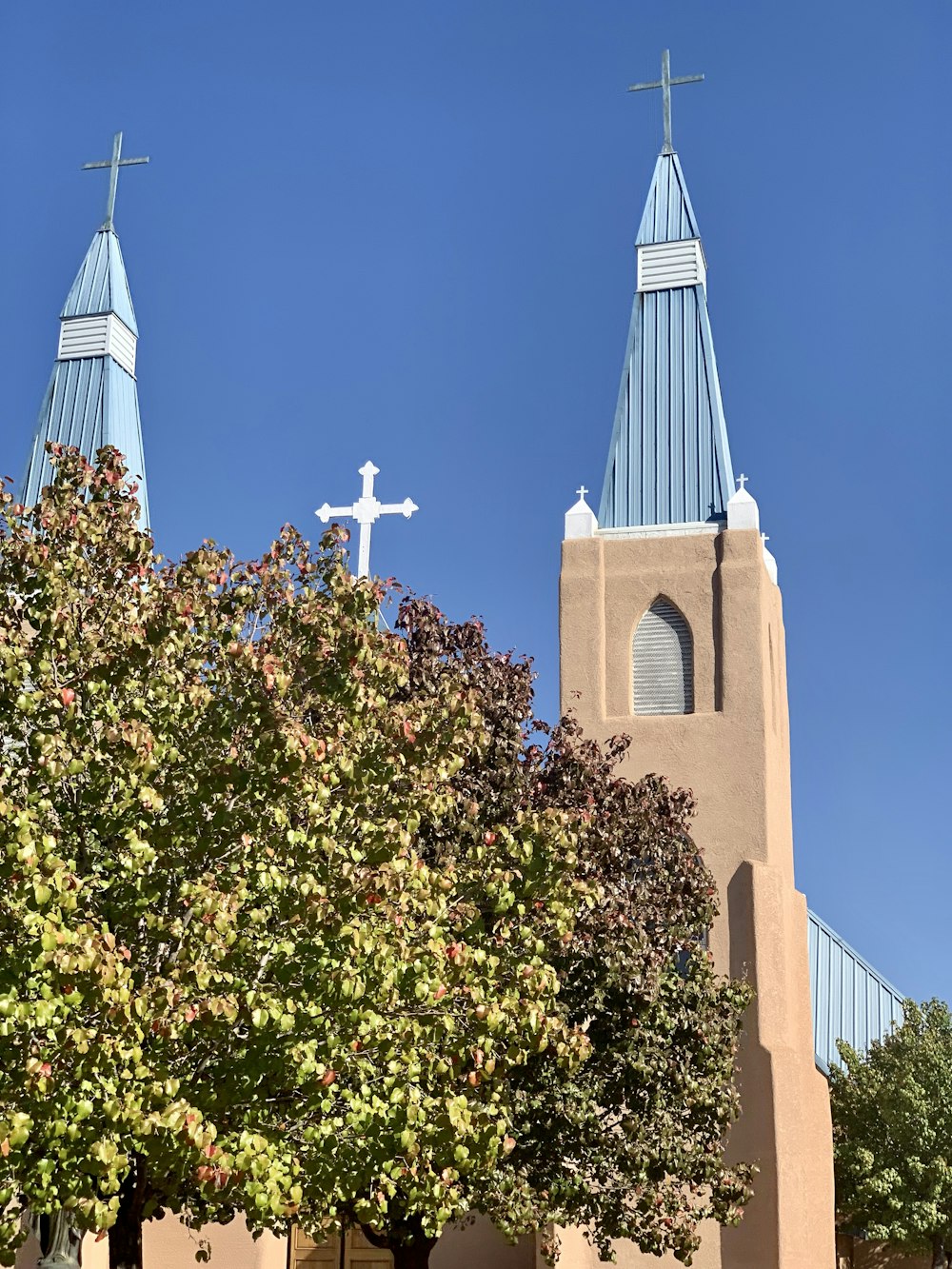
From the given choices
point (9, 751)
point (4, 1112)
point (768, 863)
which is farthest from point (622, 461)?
point (4, 1112)

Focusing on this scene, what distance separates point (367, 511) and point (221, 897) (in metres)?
15.1

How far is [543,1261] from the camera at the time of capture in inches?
861

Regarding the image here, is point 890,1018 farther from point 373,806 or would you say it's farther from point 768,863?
point 373,806

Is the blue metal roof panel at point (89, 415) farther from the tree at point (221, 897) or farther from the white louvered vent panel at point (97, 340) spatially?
the tree at point (221, 897)

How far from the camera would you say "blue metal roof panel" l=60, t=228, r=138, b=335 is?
Result: 3256 cm

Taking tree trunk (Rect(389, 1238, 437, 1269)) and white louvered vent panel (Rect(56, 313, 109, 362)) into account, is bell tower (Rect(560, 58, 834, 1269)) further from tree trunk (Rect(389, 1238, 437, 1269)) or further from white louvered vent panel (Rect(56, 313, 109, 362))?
white louvered vent panel (Rect(56, 313, 109, 362))

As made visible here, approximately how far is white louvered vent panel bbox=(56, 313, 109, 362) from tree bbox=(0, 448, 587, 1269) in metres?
19.8

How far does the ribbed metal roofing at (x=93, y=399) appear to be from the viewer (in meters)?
30.6

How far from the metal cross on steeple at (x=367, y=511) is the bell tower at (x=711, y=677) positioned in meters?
3.08

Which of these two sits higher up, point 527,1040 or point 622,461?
point 622,461

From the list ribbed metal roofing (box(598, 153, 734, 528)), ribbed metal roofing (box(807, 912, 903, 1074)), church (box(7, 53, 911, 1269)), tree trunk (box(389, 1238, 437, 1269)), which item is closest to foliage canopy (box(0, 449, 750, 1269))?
tree trunk (box(389, 1238, 437, 1269))

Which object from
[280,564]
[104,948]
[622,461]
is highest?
[622,461]

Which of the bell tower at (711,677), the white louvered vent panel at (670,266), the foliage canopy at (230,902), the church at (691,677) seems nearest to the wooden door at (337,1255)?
the church at (691,677)

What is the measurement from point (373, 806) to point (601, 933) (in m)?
4.57
